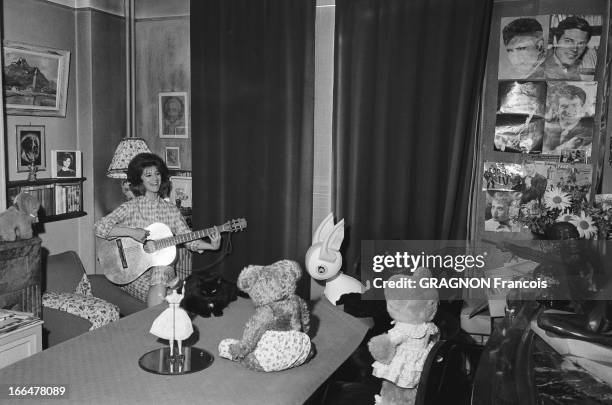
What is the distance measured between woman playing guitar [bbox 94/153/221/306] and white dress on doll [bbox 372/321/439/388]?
1763 mm

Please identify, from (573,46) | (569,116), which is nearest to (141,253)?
(569,116)

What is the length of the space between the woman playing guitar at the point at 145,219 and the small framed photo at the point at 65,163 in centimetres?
49

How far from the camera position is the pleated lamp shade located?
3.93m

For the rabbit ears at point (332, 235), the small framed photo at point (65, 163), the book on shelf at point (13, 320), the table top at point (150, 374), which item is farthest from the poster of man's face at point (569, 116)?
the small framed photo at point (65, 163)

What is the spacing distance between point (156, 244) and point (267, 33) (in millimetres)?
1514

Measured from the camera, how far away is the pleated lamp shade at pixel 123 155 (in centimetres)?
393

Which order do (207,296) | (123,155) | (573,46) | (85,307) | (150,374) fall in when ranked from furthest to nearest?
(123,155), (85,307), (573,46), (207,296), (150,374)

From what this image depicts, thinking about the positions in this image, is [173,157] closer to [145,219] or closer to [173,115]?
[173,115]

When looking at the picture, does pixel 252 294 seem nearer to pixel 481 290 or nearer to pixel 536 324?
pixel 536 324

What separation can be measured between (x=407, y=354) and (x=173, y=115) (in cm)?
269

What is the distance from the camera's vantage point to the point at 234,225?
3.83 metres

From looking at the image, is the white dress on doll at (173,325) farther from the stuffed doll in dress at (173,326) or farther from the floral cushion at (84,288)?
the floral cushion at (84,288)

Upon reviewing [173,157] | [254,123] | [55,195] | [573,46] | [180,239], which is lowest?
[180,239]

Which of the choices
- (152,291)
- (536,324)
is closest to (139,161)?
(152,291)
